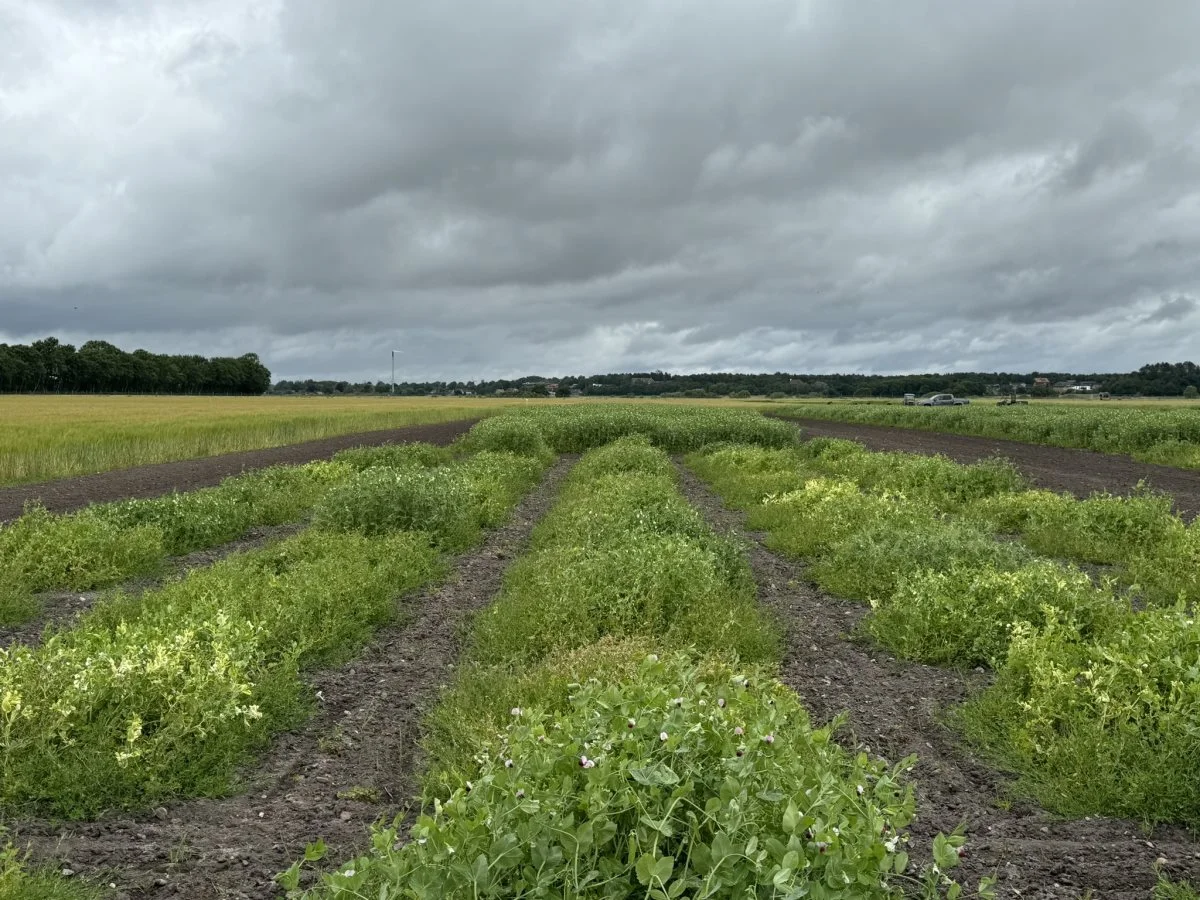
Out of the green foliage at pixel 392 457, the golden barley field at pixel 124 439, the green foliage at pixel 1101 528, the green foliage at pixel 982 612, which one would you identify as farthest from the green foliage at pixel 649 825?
the golden barley field at pixel 124 439

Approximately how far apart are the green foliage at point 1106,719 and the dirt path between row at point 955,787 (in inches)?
6.4

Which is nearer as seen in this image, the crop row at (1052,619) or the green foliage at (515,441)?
the crop row at (1052,619)

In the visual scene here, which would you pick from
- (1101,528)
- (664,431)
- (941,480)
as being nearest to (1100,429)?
(664,431)

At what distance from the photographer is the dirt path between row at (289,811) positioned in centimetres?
390

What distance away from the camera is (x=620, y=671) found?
Answer: 5602 mm

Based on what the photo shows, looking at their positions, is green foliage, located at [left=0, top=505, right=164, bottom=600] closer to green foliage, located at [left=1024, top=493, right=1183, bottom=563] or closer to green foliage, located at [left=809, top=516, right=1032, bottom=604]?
green foliage, located at [left=809, top=516, right=1032, bottom=604]

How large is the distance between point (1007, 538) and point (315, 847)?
12.5m

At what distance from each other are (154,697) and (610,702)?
3.51 metres

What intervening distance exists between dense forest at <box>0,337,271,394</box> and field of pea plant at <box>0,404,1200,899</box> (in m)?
101

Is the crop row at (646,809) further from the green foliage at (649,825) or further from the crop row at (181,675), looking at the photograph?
the crop row at (181,675)

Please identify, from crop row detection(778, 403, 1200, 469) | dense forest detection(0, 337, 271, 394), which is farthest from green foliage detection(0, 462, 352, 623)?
dense forest detection(0, 337, 271, 394)

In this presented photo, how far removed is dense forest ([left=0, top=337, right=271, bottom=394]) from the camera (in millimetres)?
93688

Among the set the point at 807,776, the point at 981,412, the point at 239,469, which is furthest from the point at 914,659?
the point at 981,412

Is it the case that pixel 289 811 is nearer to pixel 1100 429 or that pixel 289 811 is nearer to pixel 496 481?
pixel 496 481
